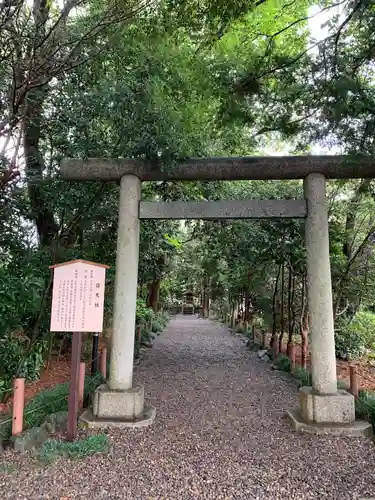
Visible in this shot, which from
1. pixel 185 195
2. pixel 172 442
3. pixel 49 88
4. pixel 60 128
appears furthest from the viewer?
pixel 185 195

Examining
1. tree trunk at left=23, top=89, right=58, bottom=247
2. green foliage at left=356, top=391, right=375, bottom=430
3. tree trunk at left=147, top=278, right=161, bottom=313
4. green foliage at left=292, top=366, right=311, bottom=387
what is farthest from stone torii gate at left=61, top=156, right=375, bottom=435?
tree trunk at left=147, top=278, right=161, bottom=313

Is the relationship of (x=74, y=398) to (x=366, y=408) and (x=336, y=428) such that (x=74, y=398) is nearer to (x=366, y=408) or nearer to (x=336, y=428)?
(x=336, y=428)

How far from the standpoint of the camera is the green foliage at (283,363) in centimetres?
806

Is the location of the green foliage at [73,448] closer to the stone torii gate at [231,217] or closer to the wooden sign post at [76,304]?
the wooden sign post at [76,304]

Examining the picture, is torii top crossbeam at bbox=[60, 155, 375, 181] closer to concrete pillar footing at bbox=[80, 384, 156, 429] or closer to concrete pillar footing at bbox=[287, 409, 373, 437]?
concrete pillar footing at bbox=[80, 384, 156, 429]

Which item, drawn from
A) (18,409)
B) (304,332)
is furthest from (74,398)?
(304,332)

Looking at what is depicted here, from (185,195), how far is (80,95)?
11.7 ft

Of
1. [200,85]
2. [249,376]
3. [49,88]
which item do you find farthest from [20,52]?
[249,376]

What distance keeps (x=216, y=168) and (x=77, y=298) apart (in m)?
2.66

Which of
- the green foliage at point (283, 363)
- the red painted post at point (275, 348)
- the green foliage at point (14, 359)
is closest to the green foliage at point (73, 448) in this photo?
the green foliage at point (14, 359)

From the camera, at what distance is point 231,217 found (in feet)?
16.7

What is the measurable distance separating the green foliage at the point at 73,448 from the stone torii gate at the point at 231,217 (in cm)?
55

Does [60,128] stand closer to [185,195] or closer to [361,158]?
[185,195]

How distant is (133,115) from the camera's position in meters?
4.45
